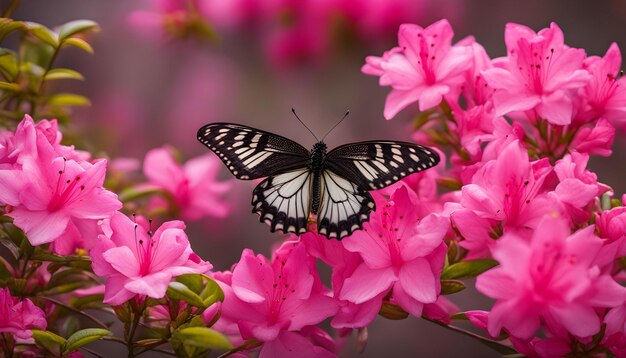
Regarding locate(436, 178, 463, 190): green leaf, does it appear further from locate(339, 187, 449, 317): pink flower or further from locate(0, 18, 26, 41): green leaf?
locate(0, 18, 26, 41): green leaf

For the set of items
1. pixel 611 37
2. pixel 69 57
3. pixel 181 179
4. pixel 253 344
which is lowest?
pixel 253 344

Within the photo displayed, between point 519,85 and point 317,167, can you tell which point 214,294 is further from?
point 519,85

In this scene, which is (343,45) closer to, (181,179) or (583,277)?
(181,179)

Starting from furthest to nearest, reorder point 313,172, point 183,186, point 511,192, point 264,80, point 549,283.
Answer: point 264,80, point 183,186, point 313,172, point 511,192, point 549,283

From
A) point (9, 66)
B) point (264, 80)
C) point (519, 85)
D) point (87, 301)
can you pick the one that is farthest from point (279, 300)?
point (264, 80)

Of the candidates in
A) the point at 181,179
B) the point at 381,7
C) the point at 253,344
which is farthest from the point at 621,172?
the point at 253,344

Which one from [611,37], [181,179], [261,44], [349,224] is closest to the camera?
[349,224]
